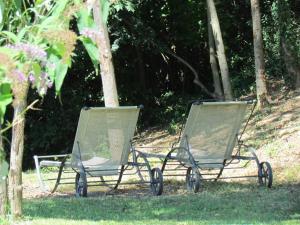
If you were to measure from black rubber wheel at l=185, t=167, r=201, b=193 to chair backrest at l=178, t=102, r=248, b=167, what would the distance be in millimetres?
247

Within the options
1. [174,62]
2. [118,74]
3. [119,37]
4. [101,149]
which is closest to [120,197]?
[101,149]

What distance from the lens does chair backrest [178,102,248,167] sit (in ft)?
31.1

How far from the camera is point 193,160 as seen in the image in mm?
9266

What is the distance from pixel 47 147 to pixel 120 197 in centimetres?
1112

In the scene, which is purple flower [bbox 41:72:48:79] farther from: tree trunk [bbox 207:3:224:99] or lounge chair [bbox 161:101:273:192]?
tree trunk [bbox 207:3:224:99]

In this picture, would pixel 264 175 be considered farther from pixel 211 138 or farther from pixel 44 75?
pixel 44 75

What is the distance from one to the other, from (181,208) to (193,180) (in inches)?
71.5

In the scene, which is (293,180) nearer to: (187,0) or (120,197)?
(120,197)

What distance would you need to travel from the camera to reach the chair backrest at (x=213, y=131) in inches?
373

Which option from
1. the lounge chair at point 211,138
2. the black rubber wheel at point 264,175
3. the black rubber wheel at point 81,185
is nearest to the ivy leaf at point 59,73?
the black rubber wheel at point 81,185

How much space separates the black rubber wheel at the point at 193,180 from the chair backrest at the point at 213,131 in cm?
25

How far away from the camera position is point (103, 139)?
9.52m

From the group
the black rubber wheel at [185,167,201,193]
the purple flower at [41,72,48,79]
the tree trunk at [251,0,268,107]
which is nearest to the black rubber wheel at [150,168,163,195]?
the black rubber wheel at [185,167,201,193]

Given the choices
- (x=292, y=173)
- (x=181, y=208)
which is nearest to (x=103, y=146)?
(x=181, y=208)
